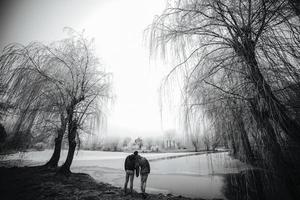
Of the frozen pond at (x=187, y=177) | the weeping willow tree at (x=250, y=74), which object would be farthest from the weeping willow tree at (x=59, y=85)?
the weeping willow tree at (x=250, y=74)

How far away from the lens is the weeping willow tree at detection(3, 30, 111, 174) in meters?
4.91

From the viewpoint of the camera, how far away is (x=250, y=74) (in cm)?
194

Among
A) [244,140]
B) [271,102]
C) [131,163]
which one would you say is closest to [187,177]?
[131,163]

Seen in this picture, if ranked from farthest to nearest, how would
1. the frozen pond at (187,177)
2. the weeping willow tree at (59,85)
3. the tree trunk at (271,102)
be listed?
the weeping willow tree at (59,85) → the frozen pond at (187,177) → the tree trunk at (271,102)

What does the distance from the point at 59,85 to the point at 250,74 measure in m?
6.92

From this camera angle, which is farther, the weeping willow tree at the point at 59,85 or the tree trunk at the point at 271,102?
the weeping willow tree at the point at 59,85

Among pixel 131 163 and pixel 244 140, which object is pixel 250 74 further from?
pixel 131 163

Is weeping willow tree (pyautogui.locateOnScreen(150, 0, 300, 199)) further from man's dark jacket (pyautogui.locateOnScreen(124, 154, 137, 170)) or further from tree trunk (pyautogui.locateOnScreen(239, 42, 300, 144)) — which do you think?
man's dark jacket (pyautogui.locateOnScreen(124, 154, 137, 170))

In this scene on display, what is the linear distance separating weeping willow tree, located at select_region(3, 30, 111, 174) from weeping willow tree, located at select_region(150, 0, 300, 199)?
189 inches

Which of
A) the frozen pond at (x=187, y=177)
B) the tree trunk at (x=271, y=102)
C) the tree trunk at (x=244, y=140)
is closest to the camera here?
the tree trunk at (x=271, y=102)

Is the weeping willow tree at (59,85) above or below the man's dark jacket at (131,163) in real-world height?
above

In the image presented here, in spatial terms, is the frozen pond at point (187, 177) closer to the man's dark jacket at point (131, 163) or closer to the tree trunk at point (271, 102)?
the tree trunk at point (271, 102)

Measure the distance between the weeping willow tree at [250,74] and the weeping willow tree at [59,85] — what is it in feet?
15.8

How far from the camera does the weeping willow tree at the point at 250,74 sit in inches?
74.0
